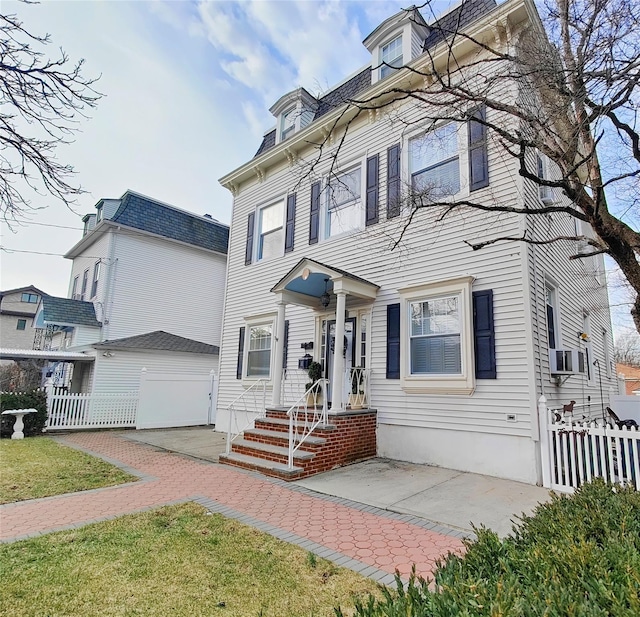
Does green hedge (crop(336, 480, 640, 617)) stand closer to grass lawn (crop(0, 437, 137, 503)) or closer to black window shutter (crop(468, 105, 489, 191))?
grass lawn (crop(0, 437, 137, 503))

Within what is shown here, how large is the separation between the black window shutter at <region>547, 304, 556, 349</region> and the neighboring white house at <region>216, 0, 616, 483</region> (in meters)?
0.03

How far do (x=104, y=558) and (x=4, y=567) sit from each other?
761 mm

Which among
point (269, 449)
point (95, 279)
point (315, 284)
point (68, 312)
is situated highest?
point (95, 279)

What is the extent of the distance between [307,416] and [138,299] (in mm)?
12052

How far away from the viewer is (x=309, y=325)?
9938mm

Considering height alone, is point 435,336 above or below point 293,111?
below

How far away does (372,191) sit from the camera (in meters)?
9.12

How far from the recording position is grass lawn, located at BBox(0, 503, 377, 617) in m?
2.87

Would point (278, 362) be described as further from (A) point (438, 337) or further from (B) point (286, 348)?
(A) point (438, 337)

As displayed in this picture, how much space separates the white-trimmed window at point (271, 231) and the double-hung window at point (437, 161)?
4164mm

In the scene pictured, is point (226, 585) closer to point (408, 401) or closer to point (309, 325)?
point (408, 401)

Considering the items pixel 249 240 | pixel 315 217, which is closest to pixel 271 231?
pixel 249 240

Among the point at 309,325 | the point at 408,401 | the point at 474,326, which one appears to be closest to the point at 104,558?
the point at 408,401

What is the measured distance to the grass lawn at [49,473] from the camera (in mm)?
5893
